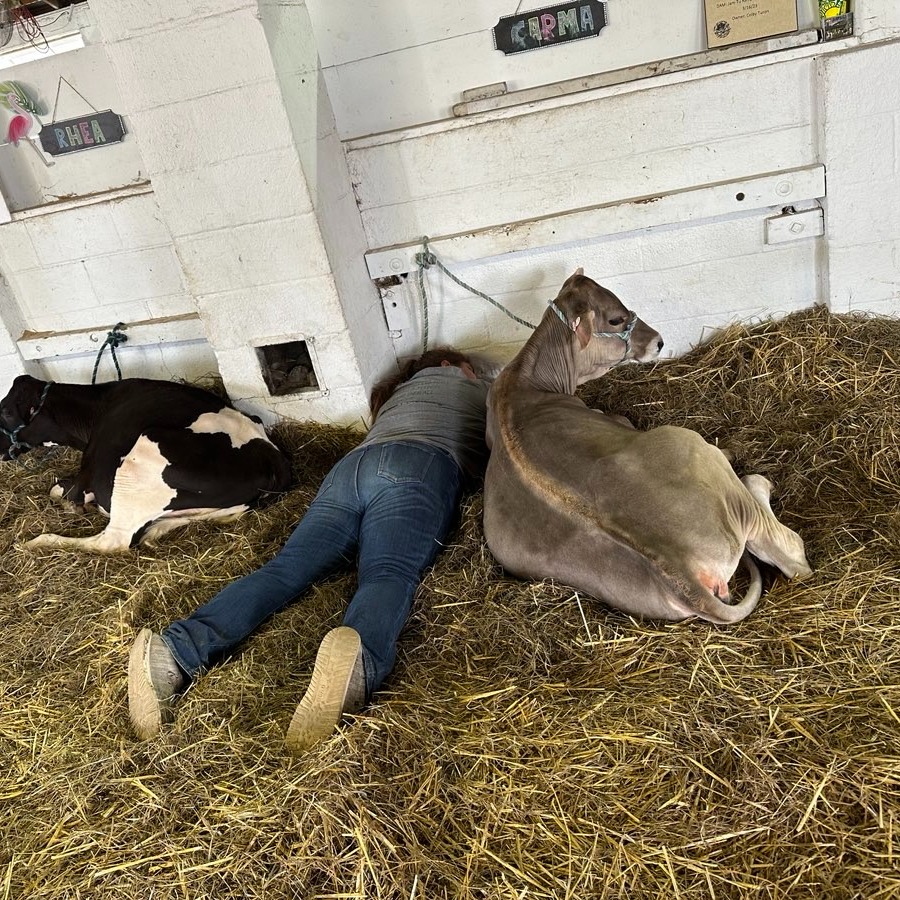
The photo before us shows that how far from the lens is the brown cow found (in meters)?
2.46

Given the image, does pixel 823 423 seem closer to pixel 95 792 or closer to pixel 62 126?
pixel 95 792

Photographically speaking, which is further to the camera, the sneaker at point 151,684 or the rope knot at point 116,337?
the rope knot at point 116,337

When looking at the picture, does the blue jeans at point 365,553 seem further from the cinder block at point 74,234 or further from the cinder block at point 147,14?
the cinder block at point 74,234

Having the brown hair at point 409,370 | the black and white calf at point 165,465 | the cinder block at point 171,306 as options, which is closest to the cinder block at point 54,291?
the cinder block at point 171,306

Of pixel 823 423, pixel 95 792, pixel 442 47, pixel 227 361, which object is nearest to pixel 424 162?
pixel 442 47

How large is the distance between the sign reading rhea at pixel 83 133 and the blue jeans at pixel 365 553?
9.83 feet

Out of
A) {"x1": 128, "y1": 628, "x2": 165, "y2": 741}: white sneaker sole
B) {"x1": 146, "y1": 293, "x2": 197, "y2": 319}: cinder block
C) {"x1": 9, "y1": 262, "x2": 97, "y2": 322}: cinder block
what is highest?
{"x1": 9, "y1": 262, "x2": 97, "y2": 322}: cinder block

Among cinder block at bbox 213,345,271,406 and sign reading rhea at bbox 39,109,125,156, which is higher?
sign reading rhea at bbox 39,109,125,156

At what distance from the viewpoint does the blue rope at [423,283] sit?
4.61 metres

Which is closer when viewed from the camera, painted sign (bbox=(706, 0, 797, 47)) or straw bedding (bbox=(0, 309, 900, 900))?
straw bedding (bbox=(0, 309, 900, 900))

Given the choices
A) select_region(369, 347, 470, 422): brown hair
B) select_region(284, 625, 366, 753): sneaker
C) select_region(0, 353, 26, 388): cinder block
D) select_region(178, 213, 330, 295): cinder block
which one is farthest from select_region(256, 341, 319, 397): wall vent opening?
select_region(284, 625, 366, 753): sneaker

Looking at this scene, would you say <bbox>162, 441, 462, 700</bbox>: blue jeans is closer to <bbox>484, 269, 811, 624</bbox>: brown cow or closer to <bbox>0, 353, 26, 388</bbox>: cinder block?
<bbox>484, 269, 811, 624</bbox>: brown cow

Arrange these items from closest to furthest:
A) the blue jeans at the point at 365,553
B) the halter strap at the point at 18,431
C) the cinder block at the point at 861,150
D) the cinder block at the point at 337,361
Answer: the blue jeans at the point at 365,553
the cinder block at the point at 861,150
the cinder block at the point at 337,361
the halter strap at the point at 18,431

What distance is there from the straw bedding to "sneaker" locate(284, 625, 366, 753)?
0.07 meters
